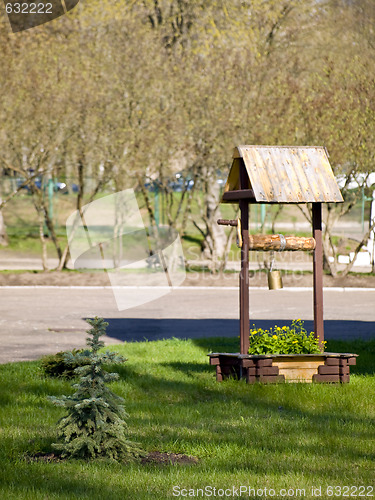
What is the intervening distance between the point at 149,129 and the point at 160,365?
1574 cm

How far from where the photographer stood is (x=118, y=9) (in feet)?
101

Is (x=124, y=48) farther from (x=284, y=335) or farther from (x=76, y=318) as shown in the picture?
(x=284, y=335)

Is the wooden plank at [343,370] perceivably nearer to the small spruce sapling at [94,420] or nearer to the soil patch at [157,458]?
the soil patch at [157,458]

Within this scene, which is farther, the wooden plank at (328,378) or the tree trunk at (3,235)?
the tree trunk at (3,235)

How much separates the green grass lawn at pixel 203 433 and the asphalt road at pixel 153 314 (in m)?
2.97

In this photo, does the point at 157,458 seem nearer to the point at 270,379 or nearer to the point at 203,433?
the point at 203,433

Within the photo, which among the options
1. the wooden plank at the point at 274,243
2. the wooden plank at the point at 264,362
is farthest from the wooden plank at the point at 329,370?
the wooden plank at the point at 274,243

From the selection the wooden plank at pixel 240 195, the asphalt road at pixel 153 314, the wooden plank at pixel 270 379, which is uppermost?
the wooden plank at pixel 240 195

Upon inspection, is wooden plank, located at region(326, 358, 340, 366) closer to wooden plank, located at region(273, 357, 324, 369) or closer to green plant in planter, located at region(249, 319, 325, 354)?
wooden plank, located at region(273, 357, 324, 369)

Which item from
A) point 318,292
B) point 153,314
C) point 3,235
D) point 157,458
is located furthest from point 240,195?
point 3,235

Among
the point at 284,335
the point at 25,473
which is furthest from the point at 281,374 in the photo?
the point at 25,473

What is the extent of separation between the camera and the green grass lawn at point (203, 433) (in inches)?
223

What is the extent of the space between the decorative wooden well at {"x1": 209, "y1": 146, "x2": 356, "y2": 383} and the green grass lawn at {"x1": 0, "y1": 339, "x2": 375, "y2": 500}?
0.30 meters

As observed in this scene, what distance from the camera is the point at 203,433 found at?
7184mm
